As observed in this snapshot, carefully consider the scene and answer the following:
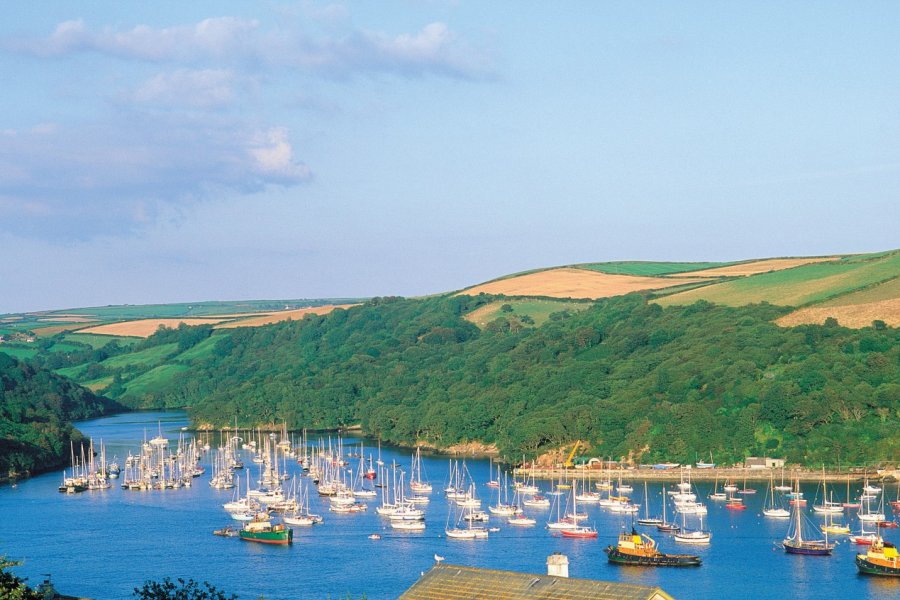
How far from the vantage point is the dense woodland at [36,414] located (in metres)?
135

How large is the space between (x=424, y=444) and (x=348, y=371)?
44.3 metres

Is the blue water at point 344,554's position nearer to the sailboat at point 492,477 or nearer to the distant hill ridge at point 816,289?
the sailboat at point 492,477

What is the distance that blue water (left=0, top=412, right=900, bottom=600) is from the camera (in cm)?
7488

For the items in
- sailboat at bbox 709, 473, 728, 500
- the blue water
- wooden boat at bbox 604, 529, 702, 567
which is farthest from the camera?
sailboat at bbox 709, 473, 728, 500

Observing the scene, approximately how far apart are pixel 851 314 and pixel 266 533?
7441 cm

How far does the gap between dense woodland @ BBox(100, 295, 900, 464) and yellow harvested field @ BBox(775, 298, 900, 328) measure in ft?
7.45

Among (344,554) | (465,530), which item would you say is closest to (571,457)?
(465,530)

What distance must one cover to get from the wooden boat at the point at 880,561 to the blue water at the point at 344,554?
69 centimetres

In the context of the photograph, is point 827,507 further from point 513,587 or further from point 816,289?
point 816,289

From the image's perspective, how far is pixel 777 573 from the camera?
77.6m

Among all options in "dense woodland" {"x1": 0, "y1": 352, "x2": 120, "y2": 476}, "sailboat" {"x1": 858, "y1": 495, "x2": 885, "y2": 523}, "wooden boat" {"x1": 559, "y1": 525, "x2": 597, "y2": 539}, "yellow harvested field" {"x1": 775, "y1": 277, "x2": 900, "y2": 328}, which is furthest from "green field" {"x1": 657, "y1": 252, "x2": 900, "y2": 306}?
"dense woodland" {"x1": 0, "y1": 352, "x2": 120, "y2": 476}

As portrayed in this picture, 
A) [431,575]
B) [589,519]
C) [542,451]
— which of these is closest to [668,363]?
[542,451]

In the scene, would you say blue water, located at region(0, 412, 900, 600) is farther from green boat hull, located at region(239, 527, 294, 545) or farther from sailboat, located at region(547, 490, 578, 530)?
sailboat, located at region(547, 490, 578, 530)

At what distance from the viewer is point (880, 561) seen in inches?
3036
